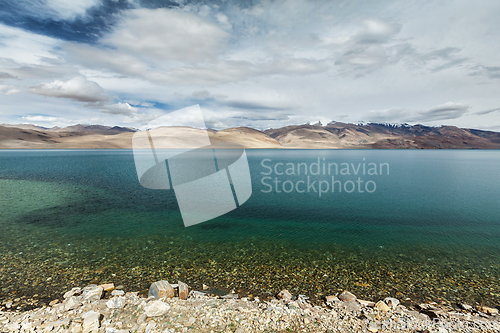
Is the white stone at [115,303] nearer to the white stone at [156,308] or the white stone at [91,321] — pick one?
the white stone at [91,321]

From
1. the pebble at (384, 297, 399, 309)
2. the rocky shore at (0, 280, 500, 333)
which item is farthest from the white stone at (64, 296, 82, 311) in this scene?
the pebble at (384, 297, 399, 309)

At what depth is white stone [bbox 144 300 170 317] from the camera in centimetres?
674

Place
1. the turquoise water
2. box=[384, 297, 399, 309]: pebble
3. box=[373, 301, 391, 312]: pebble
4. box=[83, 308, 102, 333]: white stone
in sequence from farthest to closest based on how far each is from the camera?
the turquoise water < box=[384, 297, 399, 309]: pebble < box=[373, 301, 391, 312]: pebble < box=[83, 308, 102, 333]: white stone

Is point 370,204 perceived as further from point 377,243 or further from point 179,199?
point 179,199

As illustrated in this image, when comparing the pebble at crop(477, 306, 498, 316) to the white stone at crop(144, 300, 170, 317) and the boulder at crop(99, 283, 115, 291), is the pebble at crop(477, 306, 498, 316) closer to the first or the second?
the white stone at crop(144, 300, 170, 317)

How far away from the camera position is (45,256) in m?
10.8

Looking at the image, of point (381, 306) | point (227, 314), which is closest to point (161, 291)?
point (227, 314)

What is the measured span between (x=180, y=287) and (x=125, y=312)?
1651mm

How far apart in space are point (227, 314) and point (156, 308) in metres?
2.01

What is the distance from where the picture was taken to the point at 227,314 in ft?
22.7

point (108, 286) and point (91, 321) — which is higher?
point (91, 321)

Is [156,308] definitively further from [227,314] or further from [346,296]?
[346,296]

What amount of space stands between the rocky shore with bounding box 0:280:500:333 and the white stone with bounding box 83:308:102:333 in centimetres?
2

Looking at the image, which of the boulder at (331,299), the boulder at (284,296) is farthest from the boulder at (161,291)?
the boulder at (331,299)
